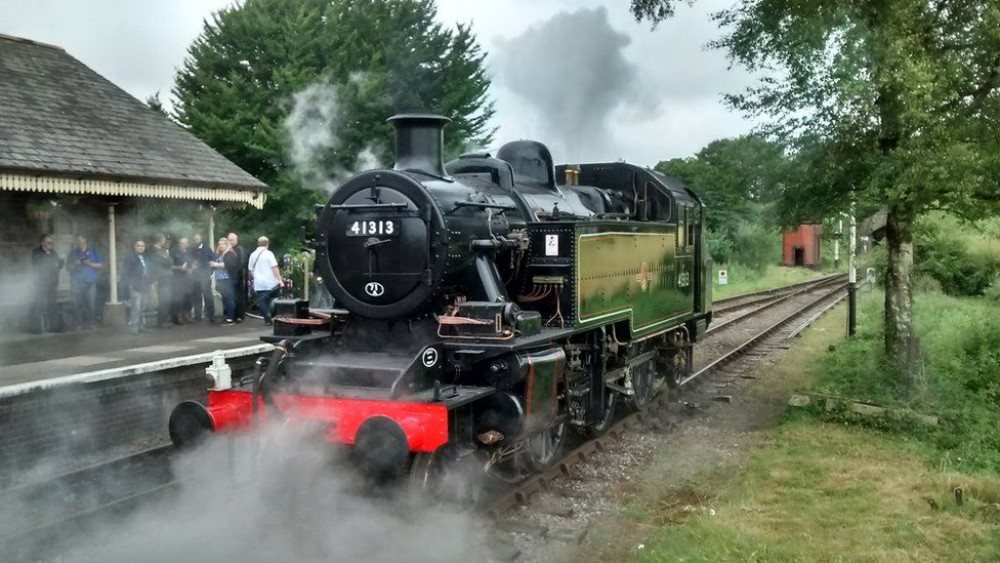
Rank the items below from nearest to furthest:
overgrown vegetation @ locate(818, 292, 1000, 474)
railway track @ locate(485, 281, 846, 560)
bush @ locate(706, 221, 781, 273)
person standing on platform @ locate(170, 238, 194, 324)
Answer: railway track @ locate(485, 281, 846, 560) < overgrown vegetation @ locate(818, 292, 1000, 474) < person standing on platform @ locate(170, 238, 194, 324) < bush @ locate(706, 221, 781, 273)

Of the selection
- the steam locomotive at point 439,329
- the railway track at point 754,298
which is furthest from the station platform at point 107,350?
the railway track at point 754,298

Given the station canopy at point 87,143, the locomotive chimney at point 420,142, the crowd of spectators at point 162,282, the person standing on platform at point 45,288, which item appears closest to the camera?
the locomotive chimney at point 420,142

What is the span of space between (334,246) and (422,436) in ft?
5.67

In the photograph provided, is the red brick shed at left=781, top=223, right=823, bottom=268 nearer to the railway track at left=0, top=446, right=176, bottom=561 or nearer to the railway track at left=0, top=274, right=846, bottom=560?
the railway track at left=0, top=274, right=846, bottom=560

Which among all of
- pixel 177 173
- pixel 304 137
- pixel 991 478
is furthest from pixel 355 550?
pixel 304 137

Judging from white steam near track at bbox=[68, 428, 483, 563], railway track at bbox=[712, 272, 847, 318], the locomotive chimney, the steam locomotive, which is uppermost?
the locomotive chimney

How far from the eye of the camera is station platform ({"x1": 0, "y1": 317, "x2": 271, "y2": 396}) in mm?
7449

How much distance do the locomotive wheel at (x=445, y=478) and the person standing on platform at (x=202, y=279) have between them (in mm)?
7126

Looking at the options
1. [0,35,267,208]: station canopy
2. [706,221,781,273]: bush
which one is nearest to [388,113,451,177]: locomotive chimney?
[0,35,267,208]: station canopy

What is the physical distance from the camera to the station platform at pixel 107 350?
7.45 metres

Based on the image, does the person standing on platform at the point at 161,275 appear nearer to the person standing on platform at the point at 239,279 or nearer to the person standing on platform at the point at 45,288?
the person standing on platform at the point at 239,279

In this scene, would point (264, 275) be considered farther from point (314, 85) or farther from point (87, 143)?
point (314, 85)

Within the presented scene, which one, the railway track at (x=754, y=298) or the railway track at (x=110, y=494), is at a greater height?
the railway track at (x=754, y=298)

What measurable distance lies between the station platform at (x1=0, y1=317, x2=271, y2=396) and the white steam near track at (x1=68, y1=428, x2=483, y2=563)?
2243mm
